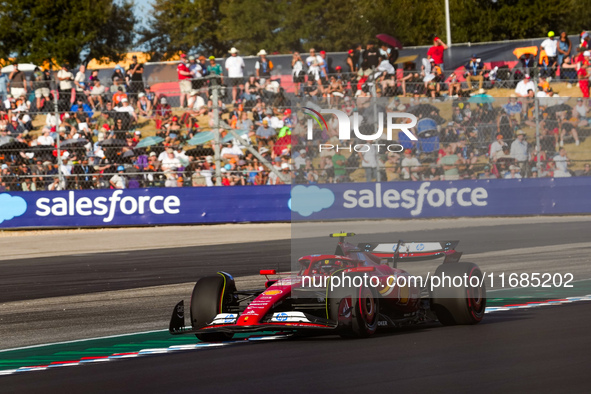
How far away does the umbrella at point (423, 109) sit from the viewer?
674 inches

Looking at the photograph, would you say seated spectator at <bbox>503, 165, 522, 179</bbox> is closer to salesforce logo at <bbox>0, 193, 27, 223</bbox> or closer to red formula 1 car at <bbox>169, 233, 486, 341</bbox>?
salesforce logo at <bbox>0, 193, 27, 223</bbox>

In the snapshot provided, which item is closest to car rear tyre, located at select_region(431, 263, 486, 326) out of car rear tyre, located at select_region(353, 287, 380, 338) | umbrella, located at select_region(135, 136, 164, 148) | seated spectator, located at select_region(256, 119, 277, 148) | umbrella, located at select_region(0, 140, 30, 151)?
car rear tyre, located at select_region(353, 287, 380, 338)

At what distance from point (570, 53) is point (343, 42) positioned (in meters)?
29.7

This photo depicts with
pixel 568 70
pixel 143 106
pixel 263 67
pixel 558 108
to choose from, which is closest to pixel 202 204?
pixel 143 106

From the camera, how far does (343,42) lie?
54500mm

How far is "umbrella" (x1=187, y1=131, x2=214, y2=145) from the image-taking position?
66.9ft

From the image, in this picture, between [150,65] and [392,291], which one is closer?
[392,291]

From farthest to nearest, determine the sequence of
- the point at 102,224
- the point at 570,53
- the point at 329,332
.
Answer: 1. the point at 570,53
2. the point at 102,224
3. the point at 329,332

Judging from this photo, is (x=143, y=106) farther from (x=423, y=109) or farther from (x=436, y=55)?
(x=436, y=55)

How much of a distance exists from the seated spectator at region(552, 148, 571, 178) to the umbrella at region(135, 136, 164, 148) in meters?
8.20

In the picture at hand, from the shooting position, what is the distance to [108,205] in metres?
20.0

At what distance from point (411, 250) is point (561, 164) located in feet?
38.3

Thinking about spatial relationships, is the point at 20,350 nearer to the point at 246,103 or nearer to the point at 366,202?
Result: the point at 366,202

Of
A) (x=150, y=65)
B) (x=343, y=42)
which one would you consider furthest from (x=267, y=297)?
(x=343, y=42)
